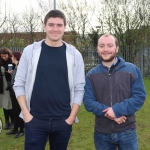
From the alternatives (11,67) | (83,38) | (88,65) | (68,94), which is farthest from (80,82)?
(83,38)

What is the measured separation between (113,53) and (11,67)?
3.23 metres

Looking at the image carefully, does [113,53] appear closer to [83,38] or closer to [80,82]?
[80,82]

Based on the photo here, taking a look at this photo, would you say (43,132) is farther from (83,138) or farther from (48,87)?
(83,138)

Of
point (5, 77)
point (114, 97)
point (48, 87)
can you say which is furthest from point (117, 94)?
point (5, 77)

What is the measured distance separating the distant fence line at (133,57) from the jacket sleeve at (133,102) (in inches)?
588

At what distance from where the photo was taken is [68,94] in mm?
2621

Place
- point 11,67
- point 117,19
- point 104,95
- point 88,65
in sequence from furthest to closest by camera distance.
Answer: point 117,19
point 88,65
point 11,67
point 104,95

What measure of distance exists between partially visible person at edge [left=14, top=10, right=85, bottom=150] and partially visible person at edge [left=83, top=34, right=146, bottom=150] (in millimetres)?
250

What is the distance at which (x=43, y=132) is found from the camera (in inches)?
103

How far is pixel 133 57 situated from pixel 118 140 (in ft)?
52.1

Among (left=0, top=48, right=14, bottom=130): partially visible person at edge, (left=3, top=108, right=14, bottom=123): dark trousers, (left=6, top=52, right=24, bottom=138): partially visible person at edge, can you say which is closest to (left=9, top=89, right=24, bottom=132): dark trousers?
(left=6, top=52, right=24, bottom=138): partially visible person at edge

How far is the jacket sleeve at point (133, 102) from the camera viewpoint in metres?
2.67

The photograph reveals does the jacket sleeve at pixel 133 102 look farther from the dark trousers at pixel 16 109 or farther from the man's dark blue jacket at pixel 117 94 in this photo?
the dark trousers at pixel 16 109

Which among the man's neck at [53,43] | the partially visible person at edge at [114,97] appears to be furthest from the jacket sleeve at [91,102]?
the man's neck at [53,43]
